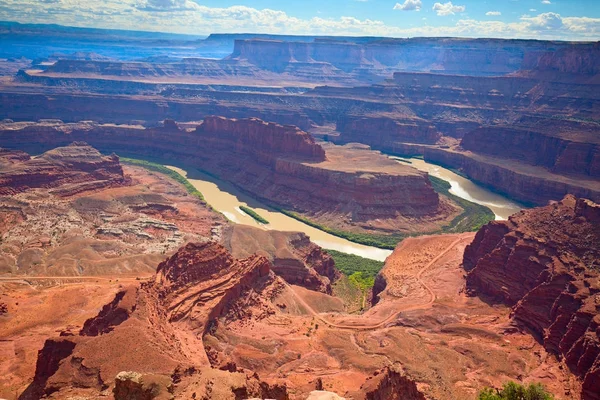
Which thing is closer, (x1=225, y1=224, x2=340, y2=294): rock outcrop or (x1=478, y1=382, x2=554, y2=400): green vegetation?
(x1=478, y1=382, x2=554, y2=400): green vegetation

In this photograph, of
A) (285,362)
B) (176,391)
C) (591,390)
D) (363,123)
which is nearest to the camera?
(176,391)

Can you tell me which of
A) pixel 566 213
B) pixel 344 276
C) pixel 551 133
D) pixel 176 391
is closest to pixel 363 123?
pixel 551 133

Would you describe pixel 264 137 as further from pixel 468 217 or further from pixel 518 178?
pixel 518 178

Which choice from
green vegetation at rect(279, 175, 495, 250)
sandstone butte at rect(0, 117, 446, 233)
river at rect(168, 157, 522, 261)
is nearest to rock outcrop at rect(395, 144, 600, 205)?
river at rect(168, 157, 522, 261)

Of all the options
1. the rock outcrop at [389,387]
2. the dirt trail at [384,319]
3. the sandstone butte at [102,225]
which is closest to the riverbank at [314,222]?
the sandstone butte at [102,225]

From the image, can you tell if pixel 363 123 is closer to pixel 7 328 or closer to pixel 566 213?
pixel 566 213

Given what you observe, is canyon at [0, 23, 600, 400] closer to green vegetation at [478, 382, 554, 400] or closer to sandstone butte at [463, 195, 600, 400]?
sandstone butte at [463, 195, 600, 400]
